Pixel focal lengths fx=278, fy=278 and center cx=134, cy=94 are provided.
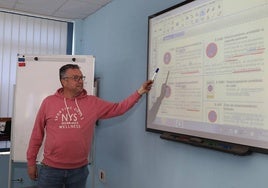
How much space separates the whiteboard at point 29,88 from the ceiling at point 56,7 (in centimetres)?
74

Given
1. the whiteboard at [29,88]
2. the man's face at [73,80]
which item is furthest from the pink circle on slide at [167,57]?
the whiteboard at [29,88]

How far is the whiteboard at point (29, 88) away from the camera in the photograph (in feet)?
8.83

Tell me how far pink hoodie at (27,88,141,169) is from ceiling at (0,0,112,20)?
4.40 feet

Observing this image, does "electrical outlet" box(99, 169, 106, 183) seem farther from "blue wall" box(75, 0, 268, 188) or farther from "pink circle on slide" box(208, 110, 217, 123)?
"pink circle on slide" box(208, 110, 217, 123)

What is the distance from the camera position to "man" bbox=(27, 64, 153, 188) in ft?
6.70

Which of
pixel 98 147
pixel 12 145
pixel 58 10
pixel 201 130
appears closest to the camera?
pixel 201 130

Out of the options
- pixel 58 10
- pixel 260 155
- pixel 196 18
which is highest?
pixel 58 10

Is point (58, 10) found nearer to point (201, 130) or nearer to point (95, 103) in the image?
point (95, 103)

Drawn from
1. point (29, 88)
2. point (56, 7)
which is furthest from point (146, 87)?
point (56, 7)

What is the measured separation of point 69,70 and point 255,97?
133 cm

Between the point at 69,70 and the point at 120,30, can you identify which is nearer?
the point at 69,70

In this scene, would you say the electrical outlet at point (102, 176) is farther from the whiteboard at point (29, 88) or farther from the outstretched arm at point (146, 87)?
the outstretched arm at point (146, 87)

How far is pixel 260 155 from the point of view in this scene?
4.49ft

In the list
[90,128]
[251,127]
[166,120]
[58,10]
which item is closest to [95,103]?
[90,128]
